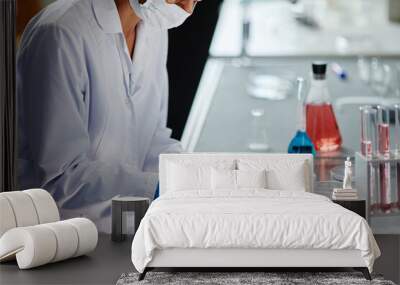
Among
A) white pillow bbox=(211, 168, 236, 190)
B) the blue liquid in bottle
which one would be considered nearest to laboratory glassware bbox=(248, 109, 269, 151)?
the blue liquid in bottle

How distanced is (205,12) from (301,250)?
254 centimetres

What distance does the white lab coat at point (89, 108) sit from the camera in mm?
6797

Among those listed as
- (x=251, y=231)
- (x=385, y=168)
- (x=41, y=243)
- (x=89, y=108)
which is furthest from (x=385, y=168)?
(x=41, y=243)

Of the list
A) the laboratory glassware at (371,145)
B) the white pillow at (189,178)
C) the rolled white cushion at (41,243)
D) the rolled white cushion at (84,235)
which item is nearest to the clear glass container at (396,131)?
the laboratory glassware at (371,145)

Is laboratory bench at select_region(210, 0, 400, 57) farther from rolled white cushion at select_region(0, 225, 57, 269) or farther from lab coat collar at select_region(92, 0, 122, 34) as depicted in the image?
rolled white cushion at select_region(0, 225, 57, 269)

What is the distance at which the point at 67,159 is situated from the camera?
686 cm

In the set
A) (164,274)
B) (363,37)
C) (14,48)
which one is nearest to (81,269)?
(164,274)

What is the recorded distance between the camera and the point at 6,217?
563cm

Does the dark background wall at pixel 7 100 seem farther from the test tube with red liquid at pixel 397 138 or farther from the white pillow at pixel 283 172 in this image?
the test tube with red liquid at pixel 397 138

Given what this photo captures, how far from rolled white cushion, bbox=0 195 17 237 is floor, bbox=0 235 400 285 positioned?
238 millimetres

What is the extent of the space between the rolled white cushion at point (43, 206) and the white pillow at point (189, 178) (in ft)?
2.93

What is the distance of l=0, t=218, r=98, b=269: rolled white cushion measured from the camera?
5357mm

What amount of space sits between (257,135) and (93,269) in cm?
202

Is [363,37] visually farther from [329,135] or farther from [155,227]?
[155,227]
